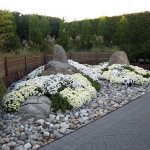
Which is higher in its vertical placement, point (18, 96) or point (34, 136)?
point (18, 96)

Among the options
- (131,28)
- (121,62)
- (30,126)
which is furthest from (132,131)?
(131,28)

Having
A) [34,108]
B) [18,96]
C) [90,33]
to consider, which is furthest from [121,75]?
[90,33]

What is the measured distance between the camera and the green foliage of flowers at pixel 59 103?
862cm

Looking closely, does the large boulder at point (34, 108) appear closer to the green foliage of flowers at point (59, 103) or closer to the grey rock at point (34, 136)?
the green foliage of flowers at point (59, 103)

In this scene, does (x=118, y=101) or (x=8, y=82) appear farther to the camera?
(x=8, y=82)

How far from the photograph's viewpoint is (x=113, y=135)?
22.6 ft

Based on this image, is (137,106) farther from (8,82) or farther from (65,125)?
(8,82)

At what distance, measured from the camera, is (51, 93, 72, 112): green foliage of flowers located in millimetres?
8625

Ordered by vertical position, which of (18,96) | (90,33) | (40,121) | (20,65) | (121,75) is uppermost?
(90,33)

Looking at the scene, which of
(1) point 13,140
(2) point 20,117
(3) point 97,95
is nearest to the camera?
(1) point 13,140

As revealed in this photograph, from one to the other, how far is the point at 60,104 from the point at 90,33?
56.1 feet

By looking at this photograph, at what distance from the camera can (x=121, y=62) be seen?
16234 millimetres

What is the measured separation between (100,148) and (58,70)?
227 inches

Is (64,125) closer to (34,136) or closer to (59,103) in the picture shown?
(34,136)
